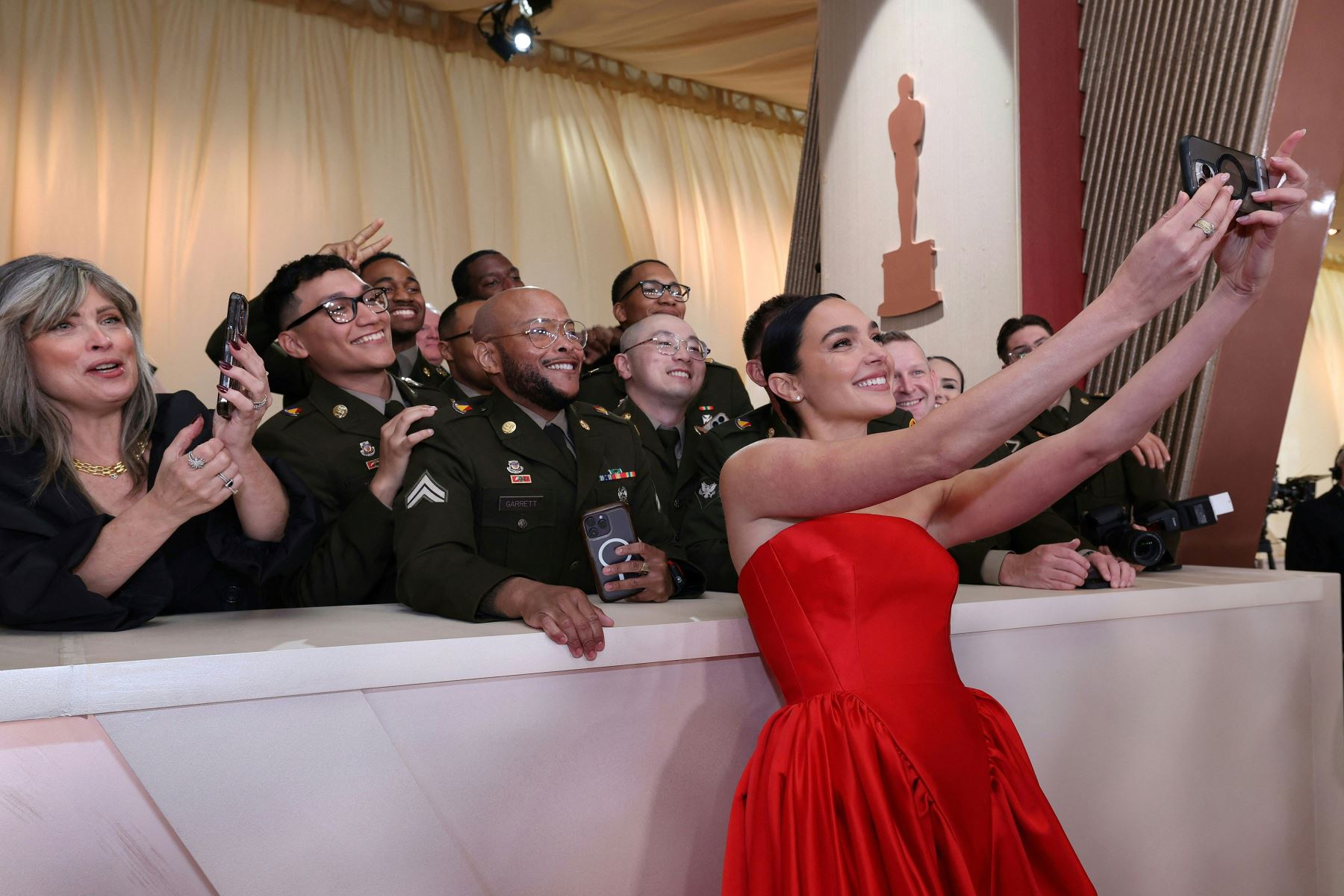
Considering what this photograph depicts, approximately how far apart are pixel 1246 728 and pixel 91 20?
6.23 metres

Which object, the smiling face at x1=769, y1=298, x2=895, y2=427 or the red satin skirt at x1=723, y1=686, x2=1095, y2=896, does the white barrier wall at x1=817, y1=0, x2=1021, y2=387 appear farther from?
the red satin skirt at x1=723, y1=686, x2=1095, y2=896

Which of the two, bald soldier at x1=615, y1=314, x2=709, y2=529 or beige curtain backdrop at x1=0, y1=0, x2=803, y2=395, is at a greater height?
beige curtain backdrop at x1=0, y1=0, x2=803, y2=395

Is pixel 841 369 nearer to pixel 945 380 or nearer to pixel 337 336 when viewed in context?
pixel 337 336

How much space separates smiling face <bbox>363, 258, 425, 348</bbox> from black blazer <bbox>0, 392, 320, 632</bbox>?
1657mm

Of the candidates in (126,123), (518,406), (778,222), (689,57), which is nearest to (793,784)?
(518,406)

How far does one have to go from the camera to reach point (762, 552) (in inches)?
69.2

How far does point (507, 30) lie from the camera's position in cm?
673

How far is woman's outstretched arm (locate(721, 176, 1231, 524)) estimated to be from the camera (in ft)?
4.74

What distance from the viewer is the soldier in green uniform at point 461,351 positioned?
3.31 m

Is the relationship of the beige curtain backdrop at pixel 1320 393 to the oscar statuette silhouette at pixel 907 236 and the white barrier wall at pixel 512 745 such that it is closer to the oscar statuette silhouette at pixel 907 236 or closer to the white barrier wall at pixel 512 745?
the oscar statuette silhouette at pixel 907 236

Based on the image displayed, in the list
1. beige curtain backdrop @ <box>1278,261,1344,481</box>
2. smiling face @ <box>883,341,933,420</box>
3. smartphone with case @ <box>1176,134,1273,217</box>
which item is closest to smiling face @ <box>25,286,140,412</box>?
smartphone with case @ <box>1176,134,1273,217</box>

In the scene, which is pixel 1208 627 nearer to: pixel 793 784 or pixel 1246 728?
pixel 1246 728

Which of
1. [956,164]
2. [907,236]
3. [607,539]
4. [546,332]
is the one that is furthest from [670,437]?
[956,164]

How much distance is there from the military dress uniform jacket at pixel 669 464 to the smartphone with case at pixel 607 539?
0.65m
